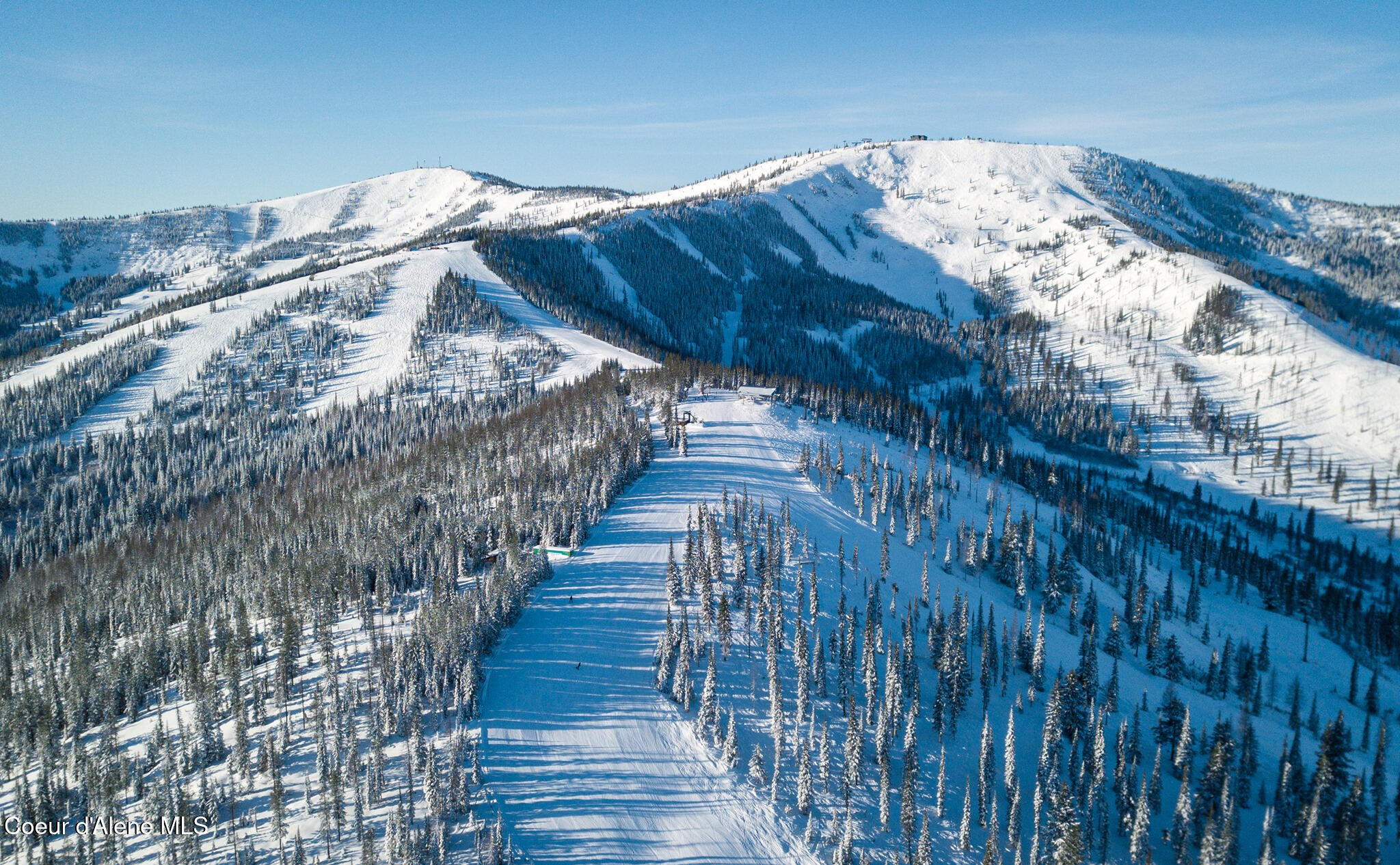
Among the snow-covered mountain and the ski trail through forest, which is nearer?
the ski trail through forest

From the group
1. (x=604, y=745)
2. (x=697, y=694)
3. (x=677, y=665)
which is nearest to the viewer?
(x=604, y=745)

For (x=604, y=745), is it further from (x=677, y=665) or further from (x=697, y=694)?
(x=677, y=665)

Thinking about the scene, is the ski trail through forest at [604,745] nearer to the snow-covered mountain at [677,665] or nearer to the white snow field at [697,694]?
the white snow field at [697,694]

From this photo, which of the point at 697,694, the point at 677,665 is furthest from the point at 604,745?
the point at 677,665

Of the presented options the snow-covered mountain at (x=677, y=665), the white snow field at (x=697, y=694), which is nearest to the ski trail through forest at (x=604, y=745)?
the white snow field at (x=697, y=694)

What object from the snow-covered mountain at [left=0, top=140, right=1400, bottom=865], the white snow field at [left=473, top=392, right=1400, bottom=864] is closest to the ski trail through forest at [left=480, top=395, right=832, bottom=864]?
the white snow field at [left=473, top=392, right=1400, bottom=864]

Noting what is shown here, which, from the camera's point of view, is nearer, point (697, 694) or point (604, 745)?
point (604, 745)

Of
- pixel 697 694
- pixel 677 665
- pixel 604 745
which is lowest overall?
pixel 604 745

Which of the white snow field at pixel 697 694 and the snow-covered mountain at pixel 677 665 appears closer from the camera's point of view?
the white snow field at pixel 697 694

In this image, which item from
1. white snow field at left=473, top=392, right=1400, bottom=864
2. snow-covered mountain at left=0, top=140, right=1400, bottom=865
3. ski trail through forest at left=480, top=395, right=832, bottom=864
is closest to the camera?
ski trail through forest at left=480, top=395, right=832, bottom=864

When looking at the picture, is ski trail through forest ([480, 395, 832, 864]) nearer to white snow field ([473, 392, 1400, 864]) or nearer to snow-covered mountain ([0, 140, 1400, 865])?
white snow field ([473, 392, 1400, 864])
